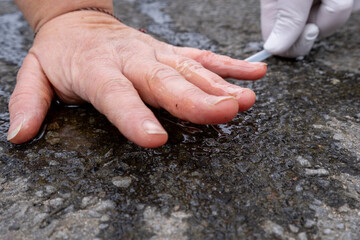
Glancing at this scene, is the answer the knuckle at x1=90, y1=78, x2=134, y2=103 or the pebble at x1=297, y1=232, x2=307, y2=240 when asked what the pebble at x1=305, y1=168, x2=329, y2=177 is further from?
the knuckle at x1=90, y1=78, x2=134, y2=103

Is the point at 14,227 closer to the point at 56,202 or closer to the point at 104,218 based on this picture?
the point at 56,202

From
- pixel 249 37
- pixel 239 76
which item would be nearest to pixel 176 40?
pixel 249 37

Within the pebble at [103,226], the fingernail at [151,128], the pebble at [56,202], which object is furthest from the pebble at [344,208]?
the pebble at [56,202]

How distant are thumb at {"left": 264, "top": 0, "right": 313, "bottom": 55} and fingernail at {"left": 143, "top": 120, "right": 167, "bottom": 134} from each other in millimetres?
955

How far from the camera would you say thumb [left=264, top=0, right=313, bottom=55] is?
1568mm

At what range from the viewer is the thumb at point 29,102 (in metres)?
1.04

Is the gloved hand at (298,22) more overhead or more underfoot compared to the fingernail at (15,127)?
more overhead

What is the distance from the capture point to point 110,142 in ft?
3.56

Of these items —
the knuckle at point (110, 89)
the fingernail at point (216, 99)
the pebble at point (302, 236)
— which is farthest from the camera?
the knuckle at point (110, 89)

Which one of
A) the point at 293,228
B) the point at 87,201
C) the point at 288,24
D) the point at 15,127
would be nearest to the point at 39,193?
the point at 87,201

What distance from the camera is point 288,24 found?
1585 mm

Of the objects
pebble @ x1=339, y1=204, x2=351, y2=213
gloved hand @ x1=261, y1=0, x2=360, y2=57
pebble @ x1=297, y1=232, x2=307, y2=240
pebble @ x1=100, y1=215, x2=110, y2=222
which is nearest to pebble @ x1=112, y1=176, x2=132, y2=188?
pebble @ x1=100, y1=215, x2=110, y2=222

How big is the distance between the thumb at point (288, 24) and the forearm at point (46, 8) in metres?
0.89

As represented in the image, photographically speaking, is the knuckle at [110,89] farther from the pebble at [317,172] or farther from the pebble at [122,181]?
the pebble at [317,172]
